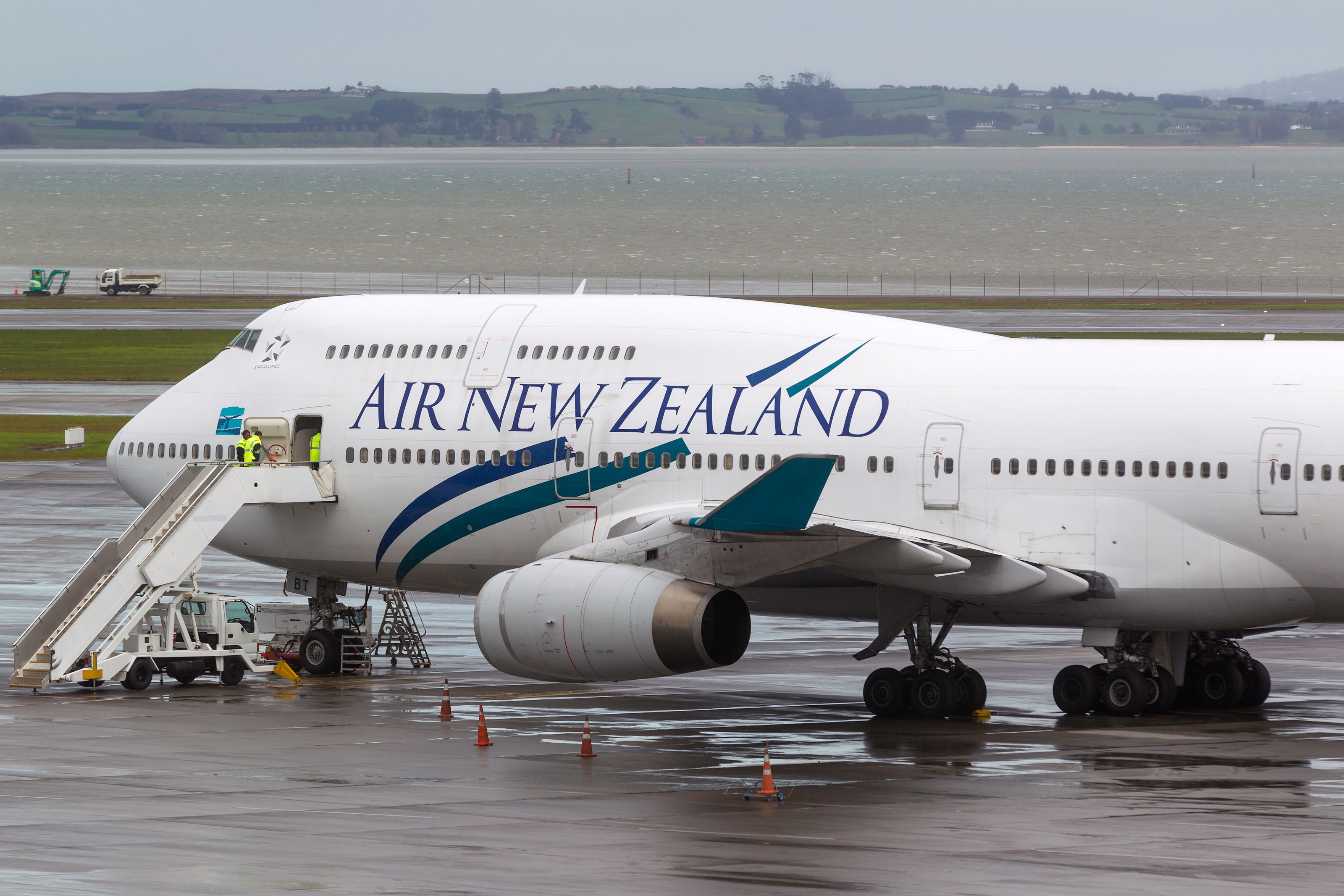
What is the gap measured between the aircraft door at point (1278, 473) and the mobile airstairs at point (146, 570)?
14.9m

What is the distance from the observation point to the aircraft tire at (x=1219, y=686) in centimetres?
3102

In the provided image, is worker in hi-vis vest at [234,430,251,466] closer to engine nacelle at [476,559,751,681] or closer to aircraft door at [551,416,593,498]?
aircraft door at [551,416,593,498]

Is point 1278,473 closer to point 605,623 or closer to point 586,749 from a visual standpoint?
point 605,623

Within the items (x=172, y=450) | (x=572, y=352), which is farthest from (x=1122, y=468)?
(x=172, y=450)

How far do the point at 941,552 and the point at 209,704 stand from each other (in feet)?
37.3

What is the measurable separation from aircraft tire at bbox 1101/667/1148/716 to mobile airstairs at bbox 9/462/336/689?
1293 cm

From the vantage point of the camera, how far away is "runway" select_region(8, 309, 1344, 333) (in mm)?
96125

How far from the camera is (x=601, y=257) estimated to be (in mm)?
192375

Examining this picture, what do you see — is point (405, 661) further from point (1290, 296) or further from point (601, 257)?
point (601, 257)

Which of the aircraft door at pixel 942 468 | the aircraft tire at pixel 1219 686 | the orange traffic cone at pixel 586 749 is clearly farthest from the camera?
the aircraft tire at pixel 1219 686

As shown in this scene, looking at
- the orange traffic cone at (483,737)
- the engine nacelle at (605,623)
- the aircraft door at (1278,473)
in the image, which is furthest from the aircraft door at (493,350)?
the aircraft door at (1278,473)

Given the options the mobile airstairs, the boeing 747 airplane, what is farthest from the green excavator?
the mobile airstairs

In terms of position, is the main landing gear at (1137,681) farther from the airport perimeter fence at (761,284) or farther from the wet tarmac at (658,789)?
the airport perimeter fence at (761,284)

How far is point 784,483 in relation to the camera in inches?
1051
